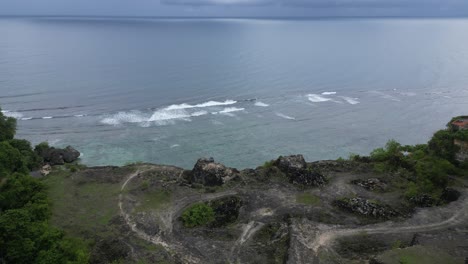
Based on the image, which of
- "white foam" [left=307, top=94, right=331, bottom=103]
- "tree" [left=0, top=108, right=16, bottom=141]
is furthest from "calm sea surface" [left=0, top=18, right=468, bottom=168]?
"tree" [left=0, top=108, right=16, bottom=141]

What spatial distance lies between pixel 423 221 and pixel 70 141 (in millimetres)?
57237

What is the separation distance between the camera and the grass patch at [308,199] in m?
44.3

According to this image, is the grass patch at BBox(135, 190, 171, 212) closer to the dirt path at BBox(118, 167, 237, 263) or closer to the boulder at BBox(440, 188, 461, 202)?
the dirt path at BBox(118, 167, 237, 263)

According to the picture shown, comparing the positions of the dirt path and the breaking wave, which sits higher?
the dirt path

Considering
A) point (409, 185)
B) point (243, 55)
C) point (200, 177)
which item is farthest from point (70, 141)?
point (243, 55)

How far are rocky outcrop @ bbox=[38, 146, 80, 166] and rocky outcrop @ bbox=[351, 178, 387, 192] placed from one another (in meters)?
42.8

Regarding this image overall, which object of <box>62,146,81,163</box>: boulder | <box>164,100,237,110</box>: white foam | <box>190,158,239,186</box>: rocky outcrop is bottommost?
<box>62,146,81,163</box>: boulder

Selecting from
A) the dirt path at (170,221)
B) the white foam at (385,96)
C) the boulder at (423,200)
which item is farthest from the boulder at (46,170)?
the white foam at (385,96)

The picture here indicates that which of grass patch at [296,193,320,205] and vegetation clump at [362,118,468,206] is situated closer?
grass patch at [296,193,320,205]

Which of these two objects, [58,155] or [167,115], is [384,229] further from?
[167,115]

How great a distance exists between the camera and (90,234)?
38.0 metres

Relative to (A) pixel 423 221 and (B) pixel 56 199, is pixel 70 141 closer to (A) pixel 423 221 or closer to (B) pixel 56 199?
(B) pixel 56 199

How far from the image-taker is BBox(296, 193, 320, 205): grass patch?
146 ft

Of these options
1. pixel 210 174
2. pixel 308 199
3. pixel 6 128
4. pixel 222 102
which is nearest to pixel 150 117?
pixel 222 102
